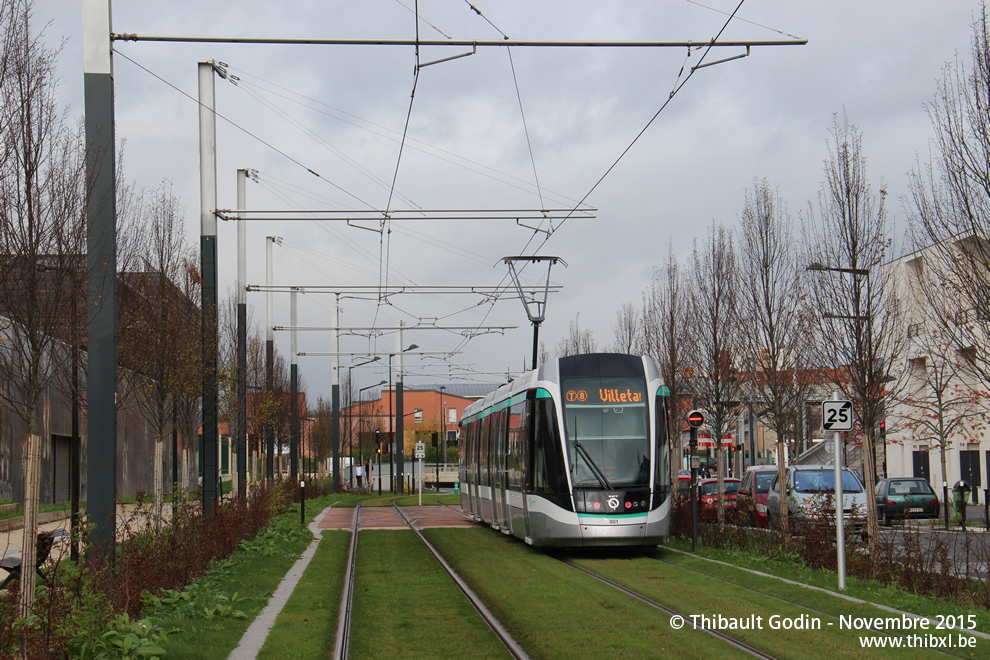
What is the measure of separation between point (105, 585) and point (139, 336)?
35.4ft

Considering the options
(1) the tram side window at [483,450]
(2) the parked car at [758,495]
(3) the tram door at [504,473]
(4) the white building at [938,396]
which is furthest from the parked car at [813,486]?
(1) the tram side window at [483,450]

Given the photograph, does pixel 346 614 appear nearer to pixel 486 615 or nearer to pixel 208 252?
pixel 486 615

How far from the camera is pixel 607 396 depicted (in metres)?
19.0

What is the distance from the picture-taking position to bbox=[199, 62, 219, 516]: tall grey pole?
2077 centimetres

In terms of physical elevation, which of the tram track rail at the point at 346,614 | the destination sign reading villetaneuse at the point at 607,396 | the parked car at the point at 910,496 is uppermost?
the destination sign reading villetaneuse at the point at 607,396

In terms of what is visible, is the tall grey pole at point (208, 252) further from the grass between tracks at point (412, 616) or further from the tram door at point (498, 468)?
the tram door at point (498, 468)

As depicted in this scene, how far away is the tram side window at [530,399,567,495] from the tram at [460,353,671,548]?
0.02 meters

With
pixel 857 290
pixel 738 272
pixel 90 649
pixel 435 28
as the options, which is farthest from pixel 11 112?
pixel 738 272

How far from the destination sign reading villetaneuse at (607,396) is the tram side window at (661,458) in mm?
423

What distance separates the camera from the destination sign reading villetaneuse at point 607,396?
19.0 metres

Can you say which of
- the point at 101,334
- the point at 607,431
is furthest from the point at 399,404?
the point at 101,334

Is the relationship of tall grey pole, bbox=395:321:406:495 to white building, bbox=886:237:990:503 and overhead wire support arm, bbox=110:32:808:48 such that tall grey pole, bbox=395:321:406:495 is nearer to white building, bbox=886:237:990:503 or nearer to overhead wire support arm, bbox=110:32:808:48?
white building, bbox=886:237:990:503

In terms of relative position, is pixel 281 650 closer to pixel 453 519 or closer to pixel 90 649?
pixel 90 649

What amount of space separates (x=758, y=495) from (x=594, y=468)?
1064 centimetres
